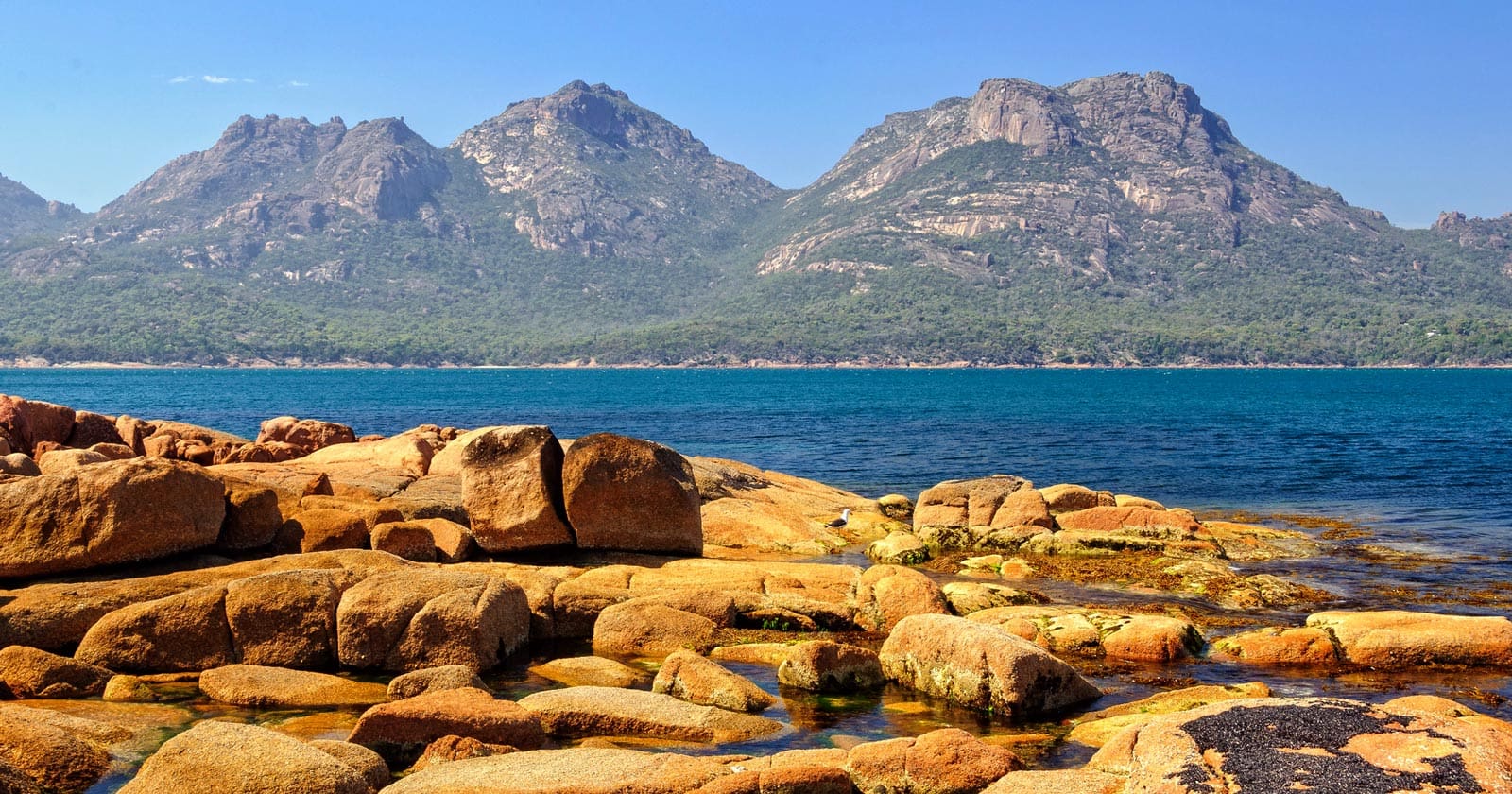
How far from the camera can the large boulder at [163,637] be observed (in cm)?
1371

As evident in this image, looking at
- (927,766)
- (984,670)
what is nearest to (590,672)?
(984,670)

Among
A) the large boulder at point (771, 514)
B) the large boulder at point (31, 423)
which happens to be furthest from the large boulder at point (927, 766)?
the large boulder at point (31, 423)

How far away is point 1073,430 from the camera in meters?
73.8

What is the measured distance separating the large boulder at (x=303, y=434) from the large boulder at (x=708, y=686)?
25.7 meters

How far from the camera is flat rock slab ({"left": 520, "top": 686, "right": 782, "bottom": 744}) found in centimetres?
1173

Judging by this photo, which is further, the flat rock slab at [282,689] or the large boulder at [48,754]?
the flat rock slab at [282,689]

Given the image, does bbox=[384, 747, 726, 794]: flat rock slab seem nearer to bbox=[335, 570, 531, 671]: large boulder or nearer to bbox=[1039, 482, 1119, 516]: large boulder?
bbox=[335, 570, 531, 671]: large boulder

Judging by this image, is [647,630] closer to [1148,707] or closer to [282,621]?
[282,621]

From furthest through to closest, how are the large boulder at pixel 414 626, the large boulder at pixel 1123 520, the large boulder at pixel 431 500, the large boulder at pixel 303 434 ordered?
the large boulder at pixel 303 434 < the large boulder at pixel 1123 520 < the large boulder at pixel 431 500 < the large boulder at pixel 414 626

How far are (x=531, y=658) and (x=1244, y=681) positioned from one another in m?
10.0

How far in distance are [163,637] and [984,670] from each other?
10.5m

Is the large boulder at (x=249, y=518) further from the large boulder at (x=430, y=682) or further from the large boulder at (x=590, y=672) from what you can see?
the large boulder at (x=430, y=682)

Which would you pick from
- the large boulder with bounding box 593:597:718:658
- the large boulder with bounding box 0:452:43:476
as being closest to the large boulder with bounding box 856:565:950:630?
the large boulder with bounding box 593:597:718:658

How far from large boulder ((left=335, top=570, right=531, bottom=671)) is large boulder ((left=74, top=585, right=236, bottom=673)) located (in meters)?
1.50
